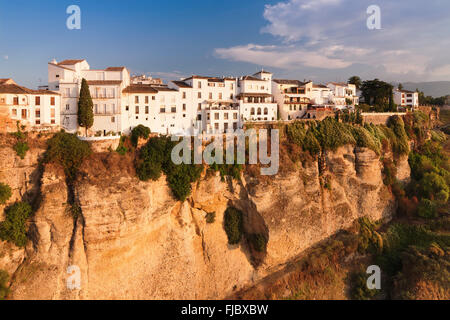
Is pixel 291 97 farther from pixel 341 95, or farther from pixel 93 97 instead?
pixel 93 97

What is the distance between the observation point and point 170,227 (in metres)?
21.3

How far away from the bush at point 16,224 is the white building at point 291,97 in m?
25.9

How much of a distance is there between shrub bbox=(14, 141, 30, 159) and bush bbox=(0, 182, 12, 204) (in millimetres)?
2204

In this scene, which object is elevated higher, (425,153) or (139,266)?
(425,153)

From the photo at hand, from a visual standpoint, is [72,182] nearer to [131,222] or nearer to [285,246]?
[131,222]

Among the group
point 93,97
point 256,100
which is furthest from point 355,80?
point 93,97

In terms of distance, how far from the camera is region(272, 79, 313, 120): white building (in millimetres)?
32312

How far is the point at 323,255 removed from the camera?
74.9 feet

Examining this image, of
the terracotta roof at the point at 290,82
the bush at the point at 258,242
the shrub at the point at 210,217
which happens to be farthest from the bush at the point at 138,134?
the terracotta roof at the point at 290,82

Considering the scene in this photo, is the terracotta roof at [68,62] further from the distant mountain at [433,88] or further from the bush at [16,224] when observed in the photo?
the distant mountain at [433,88]

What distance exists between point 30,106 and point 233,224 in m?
18.9

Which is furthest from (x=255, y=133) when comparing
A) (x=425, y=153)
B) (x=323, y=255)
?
(x=425, y=153)

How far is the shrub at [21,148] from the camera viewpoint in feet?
62.8

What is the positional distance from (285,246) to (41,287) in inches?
703
